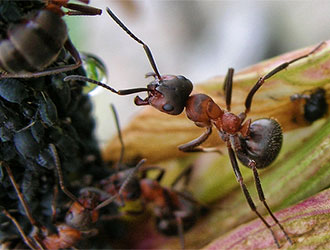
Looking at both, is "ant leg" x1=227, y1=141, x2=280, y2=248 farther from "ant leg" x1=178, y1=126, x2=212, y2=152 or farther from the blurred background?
the blurred background

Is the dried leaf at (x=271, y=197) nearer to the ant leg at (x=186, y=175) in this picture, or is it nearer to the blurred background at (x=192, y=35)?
the ant leg at (x=186, y=175)

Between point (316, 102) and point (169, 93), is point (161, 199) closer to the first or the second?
point (169, 93)

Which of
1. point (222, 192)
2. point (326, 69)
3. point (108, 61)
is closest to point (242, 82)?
point (326, 69)

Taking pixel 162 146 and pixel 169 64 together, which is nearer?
pixel 162 146

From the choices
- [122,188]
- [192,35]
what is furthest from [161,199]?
[192,35]

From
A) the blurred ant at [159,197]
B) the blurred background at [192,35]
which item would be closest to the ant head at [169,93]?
the blurred ant at [159,197]

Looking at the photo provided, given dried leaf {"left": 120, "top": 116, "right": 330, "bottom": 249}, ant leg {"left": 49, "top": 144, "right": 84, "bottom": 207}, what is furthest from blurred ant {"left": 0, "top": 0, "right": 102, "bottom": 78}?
dried leaf {"left": 120, "top": 116, "right": 330, "bottom": 249}

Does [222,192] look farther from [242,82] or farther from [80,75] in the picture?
[80,75]
